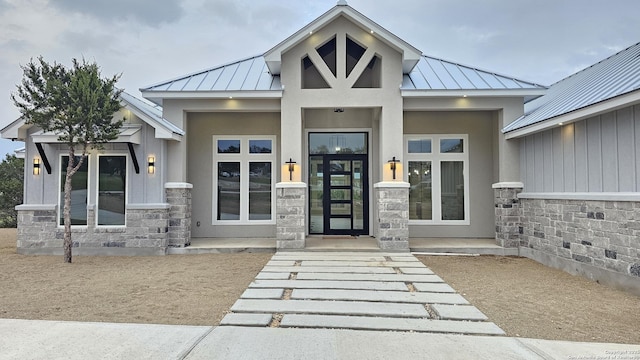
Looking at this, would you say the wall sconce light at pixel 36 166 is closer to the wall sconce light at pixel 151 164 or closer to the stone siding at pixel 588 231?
the wall sconce light at pixel 151 164

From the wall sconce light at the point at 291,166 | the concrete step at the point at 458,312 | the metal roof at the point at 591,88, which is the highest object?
the metal roof at the point at 591,88

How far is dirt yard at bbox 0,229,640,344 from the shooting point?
3.64 meters

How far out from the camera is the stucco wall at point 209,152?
8.88 metres

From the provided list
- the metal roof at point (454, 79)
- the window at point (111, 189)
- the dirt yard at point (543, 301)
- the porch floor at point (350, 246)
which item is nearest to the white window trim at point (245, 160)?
the porch floor at point (350, 246)

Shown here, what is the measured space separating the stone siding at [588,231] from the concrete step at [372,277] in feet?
8.26

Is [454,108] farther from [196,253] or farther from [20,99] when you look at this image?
[20,99]

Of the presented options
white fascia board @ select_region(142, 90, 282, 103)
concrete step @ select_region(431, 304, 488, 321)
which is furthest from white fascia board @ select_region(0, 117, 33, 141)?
concrete step @ select_region(431, 304, 488, 321)

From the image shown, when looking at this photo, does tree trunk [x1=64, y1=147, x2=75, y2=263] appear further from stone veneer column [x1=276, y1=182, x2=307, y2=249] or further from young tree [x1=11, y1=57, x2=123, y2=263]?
stone veneer column [x1=276, y1=182, x2=307, y2=249]

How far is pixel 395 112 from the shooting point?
7.46 meters

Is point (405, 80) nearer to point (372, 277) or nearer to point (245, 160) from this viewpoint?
point (245, 160)

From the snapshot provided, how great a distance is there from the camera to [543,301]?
4.38 meters

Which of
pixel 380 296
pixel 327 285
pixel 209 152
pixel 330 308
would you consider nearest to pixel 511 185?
pixel 380 296

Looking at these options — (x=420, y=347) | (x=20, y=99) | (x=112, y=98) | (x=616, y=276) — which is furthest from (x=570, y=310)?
(x=20, y=99)

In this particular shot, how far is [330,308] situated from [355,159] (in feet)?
18.7
